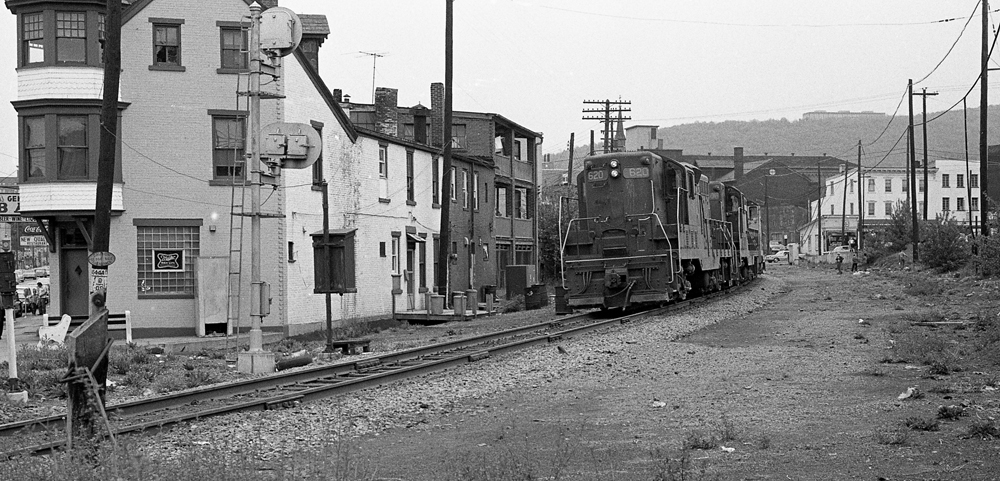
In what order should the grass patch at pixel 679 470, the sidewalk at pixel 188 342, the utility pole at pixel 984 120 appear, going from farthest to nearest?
the utility pole at pixel 984 120
the sidewalk at pixel 188 342
the grass patch at pixel 679 470

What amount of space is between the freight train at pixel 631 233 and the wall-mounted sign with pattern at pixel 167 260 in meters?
10.0

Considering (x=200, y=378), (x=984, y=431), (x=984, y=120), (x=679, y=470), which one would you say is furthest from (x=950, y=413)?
(x=984, y=120)

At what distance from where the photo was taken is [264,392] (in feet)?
40.9

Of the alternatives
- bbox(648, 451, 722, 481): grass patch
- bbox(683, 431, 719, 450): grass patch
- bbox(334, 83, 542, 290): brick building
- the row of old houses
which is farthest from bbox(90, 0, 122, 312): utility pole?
bbox(334, 83, 542, 290): brick building

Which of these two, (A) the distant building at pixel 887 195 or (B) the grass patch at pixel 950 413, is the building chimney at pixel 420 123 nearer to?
(B) the grass patch at pixel 950 413

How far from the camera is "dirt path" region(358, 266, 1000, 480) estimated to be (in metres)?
7.83

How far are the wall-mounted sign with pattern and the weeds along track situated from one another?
10813 mm

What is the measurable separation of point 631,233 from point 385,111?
20112mm

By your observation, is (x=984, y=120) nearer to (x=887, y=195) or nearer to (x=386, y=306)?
(x=386, y=306)

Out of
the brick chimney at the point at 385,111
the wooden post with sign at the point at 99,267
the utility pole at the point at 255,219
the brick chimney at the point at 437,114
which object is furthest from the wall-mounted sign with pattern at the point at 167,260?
the brick chimney at the point at 437,114

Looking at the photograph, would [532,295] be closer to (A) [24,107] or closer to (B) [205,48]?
(B) [205,48]

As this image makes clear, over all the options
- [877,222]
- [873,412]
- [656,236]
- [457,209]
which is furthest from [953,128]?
[873,412]

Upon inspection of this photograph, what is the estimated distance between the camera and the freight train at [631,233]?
926 inches

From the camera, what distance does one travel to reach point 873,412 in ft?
33.9
